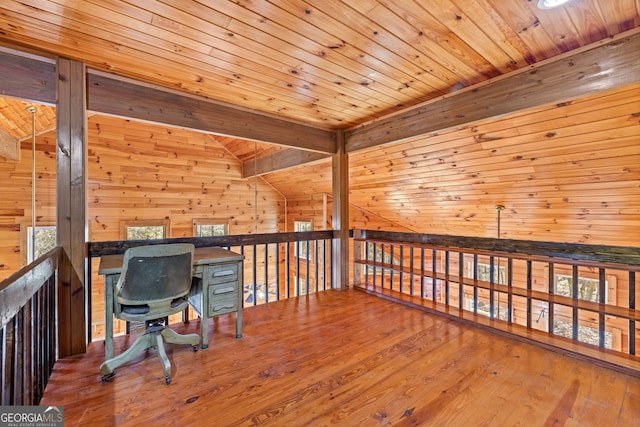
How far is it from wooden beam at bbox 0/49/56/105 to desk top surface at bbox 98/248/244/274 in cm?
122

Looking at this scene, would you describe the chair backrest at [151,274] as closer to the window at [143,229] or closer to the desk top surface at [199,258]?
the desk top surface at [199,258]

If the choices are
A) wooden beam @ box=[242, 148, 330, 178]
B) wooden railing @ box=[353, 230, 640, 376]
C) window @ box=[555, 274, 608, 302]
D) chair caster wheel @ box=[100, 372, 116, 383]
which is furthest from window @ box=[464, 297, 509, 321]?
chair caster wheel @ box=[100, 372, 116, 383]

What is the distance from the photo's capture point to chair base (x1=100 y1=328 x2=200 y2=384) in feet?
6.15

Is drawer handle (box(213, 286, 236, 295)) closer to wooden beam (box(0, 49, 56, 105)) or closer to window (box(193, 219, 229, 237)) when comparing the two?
wooden beam (box(0, 49, 56, 105))

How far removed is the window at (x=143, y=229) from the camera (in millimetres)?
5238

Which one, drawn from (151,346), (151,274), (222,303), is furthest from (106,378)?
(222,303)

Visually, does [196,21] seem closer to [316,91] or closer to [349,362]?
[316,91]

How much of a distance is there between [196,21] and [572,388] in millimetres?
3143

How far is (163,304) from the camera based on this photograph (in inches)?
77.1

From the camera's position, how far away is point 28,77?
6.70 ft

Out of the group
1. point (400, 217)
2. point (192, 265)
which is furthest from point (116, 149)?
point (400, 217)

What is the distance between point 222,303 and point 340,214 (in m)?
1.97

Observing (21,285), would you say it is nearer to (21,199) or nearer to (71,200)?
(71,200)

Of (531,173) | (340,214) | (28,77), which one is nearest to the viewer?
(28,77)
